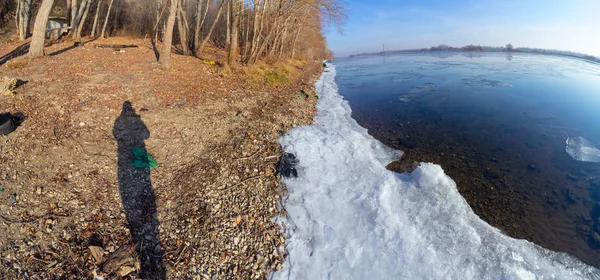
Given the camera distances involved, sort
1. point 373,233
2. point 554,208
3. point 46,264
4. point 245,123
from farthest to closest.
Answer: point 245,123 → point 554,208 → point 373,233 → point 46,264

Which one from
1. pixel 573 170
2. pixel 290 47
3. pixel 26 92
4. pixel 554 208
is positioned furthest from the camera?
pixel 290 47

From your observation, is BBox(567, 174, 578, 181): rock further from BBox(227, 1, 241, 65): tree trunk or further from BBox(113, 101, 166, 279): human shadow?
BBox(227, 1, 241, 65): tree trunk

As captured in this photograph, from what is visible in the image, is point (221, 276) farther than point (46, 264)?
Yes

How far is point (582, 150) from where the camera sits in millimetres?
8820

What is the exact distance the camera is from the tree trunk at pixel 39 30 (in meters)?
11.6

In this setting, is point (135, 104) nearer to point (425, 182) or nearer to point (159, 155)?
point (159, 155)

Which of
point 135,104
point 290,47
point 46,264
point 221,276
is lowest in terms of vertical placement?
point 221,276

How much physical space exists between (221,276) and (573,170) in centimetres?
998

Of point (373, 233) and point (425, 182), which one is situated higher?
point (425, 182)

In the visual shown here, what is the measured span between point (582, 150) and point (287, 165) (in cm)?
1019

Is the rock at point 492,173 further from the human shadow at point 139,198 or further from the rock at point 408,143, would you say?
the human shadow at point 139,198

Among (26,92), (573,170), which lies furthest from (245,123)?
(573,170)

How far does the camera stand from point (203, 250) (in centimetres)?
461

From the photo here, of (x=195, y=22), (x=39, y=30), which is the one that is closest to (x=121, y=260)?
(x=39, y=30)
